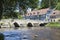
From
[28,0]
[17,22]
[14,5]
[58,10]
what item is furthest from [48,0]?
[58,10]

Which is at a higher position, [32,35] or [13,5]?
[13,5]

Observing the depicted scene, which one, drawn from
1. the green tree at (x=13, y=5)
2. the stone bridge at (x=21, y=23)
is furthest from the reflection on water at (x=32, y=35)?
the stone bridge at (x=21, y=23)

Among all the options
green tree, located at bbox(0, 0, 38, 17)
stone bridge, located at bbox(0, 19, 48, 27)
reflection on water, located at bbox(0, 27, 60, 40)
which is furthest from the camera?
stone bridge, located at bbox(0, 19, 48, 27)

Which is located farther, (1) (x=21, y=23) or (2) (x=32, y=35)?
(1) (x=21, y=23)

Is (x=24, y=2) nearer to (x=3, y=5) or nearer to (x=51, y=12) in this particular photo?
(x=3, y=5)

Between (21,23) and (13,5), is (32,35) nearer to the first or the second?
(13,5)

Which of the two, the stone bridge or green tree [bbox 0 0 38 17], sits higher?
green tree [bbox 0 0 38 17]

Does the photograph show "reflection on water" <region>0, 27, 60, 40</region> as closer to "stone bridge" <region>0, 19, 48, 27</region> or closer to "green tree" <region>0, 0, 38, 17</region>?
"green tree" <region>0, 0, 38, 17</region>

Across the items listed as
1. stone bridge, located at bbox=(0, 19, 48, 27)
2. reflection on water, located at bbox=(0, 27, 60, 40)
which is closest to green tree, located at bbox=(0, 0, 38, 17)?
reflection on water, located at bbox=(0, 27, 60, 40)

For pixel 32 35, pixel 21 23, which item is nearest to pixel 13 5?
pixel 32 35

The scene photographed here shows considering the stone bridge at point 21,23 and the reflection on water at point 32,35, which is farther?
the stone bridge at point 21,23

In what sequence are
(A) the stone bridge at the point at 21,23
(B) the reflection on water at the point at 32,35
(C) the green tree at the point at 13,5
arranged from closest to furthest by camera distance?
(C) the green tree at the point at 13,5 < (B) the reflection on water at the point at 32,35 < (A) the stone bridge at the point at 21,23

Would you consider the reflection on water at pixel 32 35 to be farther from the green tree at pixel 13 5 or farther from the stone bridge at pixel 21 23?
the stone bridge at pixel 21 23

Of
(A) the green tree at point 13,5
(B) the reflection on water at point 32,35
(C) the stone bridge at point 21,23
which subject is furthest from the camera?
(C) the stone bridge at point 21,23
